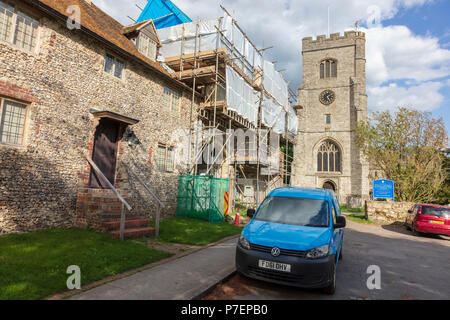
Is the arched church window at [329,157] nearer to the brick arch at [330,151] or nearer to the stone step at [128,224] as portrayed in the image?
the brick arch at [330,151]

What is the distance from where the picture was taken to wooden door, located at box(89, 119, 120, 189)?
977cm

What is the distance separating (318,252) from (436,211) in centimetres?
1131

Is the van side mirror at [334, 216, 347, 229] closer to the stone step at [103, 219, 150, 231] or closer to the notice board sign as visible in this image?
the stone step at [103, 219, 150, 231]

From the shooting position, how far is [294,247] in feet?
15.0

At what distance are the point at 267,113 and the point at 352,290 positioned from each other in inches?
731

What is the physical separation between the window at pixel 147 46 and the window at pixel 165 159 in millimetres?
4913

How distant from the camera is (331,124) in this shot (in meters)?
35.8

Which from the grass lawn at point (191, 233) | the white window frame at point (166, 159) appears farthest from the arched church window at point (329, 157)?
the grass lawn at point (191, 233)

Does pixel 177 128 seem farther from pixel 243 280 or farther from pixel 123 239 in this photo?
pixel 243 280

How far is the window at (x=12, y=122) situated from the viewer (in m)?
7.31

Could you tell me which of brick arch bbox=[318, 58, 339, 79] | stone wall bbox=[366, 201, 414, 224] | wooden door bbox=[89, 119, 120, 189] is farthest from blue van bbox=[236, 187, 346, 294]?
brick arch bbox=[318, 58, 339, 79]

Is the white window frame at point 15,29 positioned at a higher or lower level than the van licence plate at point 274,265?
higher

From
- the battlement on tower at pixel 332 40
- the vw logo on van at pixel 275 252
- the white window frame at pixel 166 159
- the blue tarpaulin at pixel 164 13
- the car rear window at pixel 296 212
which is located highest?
the battlement on tower at pixel 332 40
